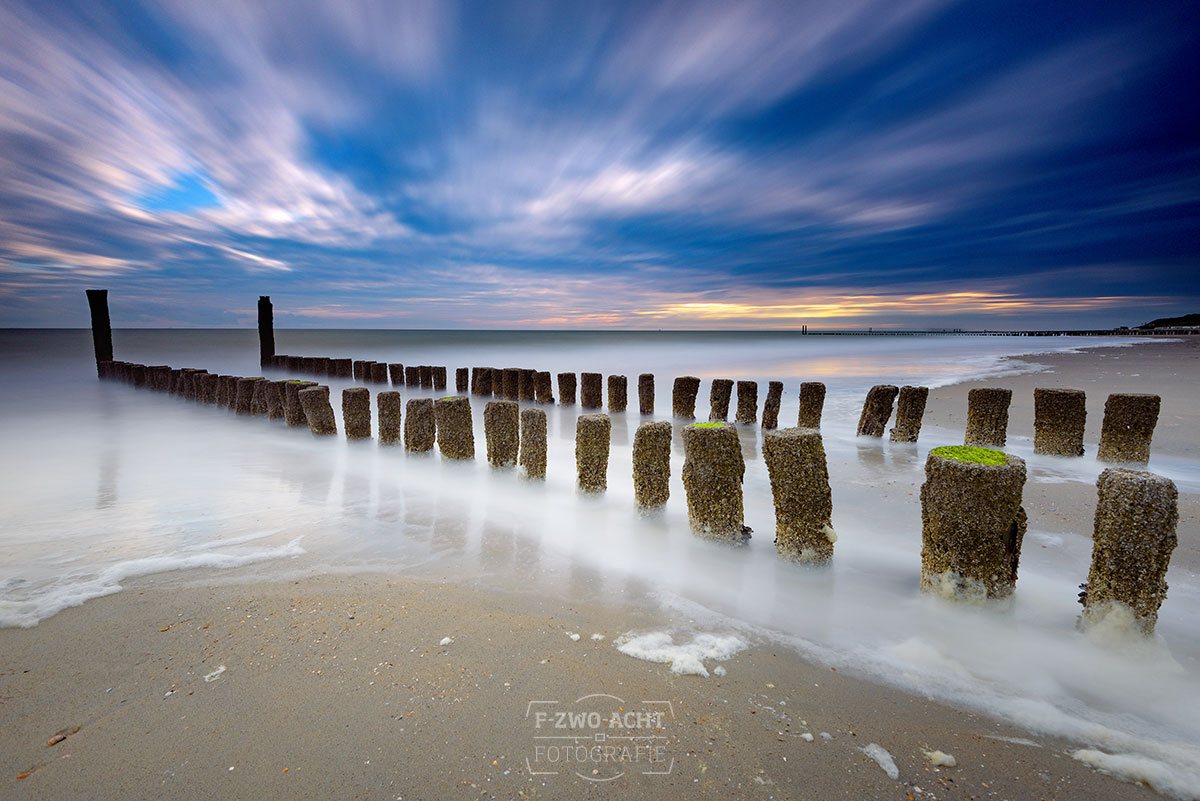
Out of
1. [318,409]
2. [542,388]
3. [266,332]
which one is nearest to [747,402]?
[542,388]

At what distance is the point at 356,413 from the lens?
6.42 meters

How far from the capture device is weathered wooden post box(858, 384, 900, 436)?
6938 millimetres

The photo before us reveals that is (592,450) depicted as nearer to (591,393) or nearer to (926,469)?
(926,469)

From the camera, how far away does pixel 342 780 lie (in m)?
1.67

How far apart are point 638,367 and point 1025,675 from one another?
71.1ft

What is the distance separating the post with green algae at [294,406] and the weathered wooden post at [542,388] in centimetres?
403

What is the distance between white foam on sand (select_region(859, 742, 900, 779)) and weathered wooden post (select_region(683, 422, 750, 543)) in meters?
1.63

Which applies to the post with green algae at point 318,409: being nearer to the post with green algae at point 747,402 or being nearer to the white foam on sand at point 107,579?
the white foam on sand at point 107,579

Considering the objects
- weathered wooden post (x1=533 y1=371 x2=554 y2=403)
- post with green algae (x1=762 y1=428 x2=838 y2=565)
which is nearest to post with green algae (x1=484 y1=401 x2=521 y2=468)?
post with green algae (x1=762 y1=428 x2=838 y2=565)

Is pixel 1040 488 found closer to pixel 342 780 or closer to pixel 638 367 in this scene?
pixel 342 780

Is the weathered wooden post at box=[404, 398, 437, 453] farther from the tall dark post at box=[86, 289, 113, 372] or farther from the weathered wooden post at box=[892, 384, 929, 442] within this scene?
the tall dark post at box=[86, 289, 113, 372]

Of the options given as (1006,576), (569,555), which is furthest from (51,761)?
(1006,576)

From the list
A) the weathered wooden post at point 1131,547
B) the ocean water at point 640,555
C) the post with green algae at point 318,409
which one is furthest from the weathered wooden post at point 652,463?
the post with green algae at point 318,409

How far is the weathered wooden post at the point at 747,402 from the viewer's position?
7871mm
